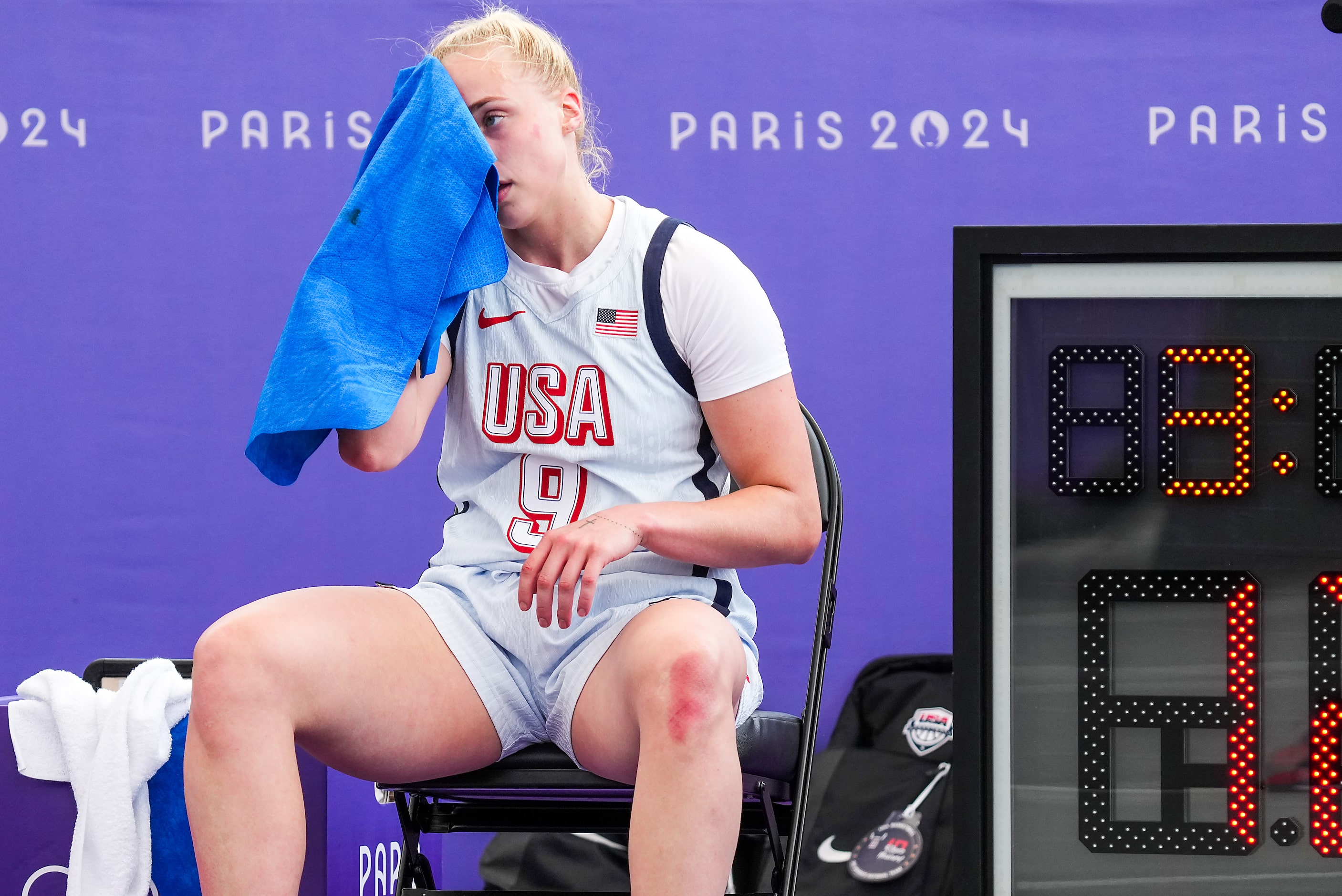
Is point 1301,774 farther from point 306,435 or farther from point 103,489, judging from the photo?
point 103,489

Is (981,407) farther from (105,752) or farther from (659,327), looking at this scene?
(105,752)

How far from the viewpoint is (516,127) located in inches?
45.4

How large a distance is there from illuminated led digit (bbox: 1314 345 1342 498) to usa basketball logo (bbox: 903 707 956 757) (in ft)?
3.77

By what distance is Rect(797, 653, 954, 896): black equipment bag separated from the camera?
192cm

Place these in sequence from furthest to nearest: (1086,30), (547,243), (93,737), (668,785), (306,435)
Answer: (1086,30), (93,737), (547,243), (306,435), (668,785)

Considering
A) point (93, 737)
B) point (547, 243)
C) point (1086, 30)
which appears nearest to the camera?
point (547, 243)

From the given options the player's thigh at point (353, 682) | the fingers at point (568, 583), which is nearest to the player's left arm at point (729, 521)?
the fingers at point (568, 583)

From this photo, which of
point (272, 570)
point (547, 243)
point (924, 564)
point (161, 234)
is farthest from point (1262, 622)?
point (161, 234)

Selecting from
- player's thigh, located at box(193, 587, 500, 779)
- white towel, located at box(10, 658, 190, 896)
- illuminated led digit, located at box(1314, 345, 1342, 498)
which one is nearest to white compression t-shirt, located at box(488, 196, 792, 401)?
player's thigh, located at box(193, 587, 500, 779)

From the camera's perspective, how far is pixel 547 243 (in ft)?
4.00

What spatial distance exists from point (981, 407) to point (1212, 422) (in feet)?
0.58

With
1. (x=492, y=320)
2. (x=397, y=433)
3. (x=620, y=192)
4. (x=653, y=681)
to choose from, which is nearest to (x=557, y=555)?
(x=653, y=681)

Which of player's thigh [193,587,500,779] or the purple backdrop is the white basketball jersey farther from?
the purple backdrop

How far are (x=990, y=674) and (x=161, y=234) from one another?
5.92ft
